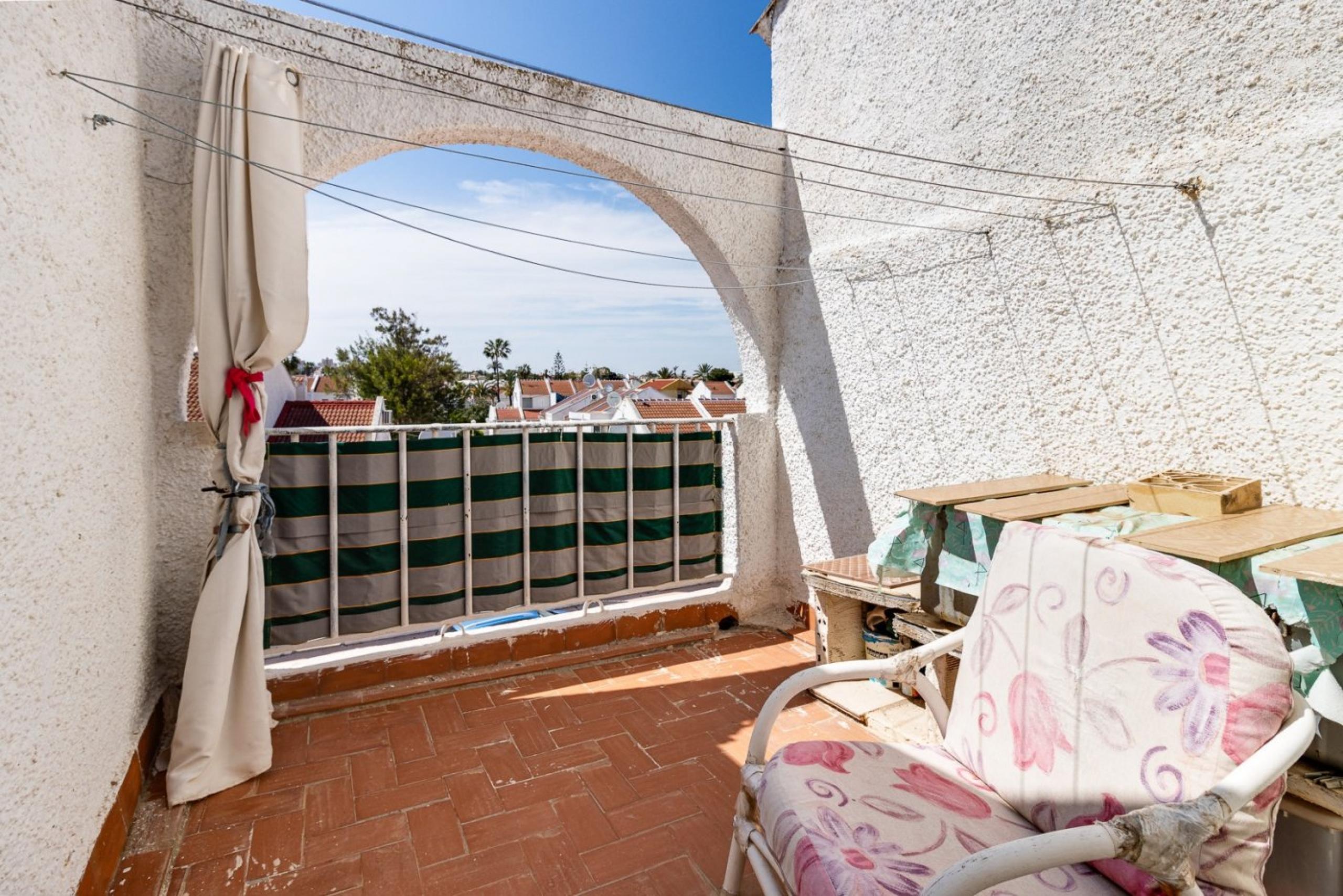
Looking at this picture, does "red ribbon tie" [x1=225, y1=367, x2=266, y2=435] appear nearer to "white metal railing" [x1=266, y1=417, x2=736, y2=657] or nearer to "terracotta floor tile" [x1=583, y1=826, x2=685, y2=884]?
"white metal railing" [x1=266, y1=417, x2=736, y2=657]

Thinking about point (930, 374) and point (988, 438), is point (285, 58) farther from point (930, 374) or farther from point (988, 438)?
point (988, 438)

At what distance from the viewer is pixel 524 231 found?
3.30 m

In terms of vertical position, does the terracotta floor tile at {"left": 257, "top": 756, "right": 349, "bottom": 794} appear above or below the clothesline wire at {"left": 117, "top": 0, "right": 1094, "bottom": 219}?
below

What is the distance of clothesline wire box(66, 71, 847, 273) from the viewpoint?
2.91 metres

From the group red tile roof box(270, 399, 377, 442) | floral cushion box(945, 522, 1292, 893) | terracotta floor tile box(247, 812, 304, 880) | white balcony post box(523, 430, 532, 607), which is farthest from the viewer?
red tile roof box(270, 399, 377, 442)

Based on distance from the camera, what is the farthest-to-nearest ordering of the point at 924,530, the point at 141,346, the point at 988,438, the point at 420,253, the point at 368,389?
the point at 368,389, the point at 420,253, the point at 988,438, the point at 924,530, the point at 141,346

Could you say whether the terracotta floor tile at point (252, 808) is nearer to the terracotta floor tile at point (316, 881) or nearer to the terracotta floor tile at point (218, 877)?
the terracotta floor tile at point (218, 877)

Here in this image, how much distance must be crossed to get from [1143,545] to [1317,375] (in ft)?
3.43

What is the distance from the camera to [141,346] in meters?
2.54

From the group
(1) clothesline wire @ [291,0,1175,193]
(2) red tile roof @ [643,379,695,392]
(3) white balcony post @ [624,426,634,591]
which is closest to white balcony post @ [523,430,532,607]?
(3) white balcony post @ [624,426,634,591]

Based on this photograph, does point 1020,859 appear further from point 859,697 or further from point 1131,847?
point 859,697

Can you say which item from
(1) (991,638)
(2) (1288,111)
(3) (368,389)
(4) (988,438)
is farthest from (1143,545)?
(3) (368,389)

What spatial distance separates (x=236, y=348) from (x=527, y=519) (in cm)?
171

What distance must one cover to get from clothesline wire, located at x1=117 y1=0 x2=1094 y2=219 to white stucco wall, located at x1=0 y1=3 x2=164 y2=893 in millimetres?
498
